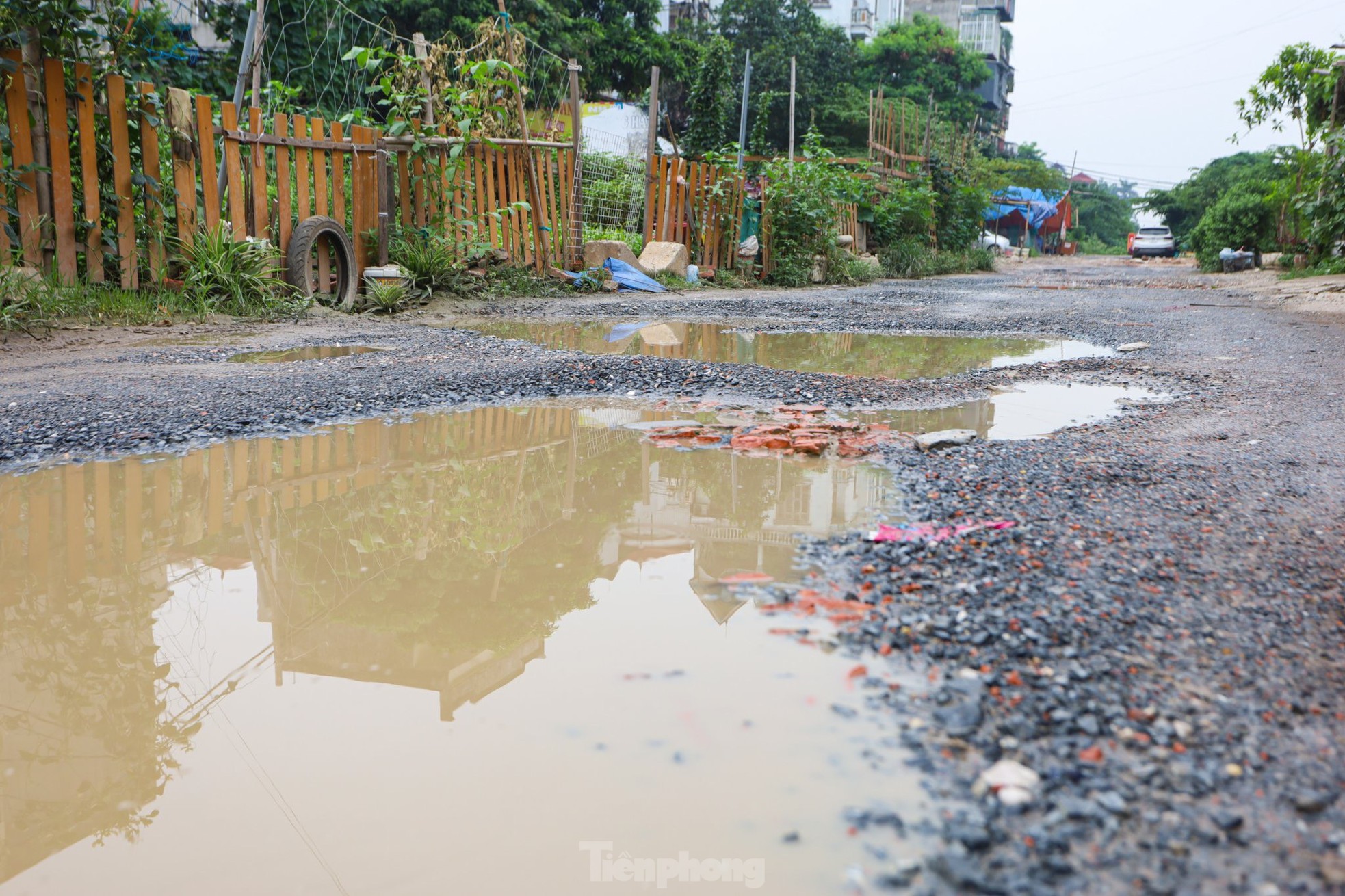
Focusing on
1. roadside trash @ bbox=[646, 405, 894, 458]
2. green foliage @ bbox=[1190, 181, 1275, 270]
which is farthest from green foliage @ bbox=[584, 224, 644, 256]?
green foliage @ bbox=[1190, 181, 1275, 270]

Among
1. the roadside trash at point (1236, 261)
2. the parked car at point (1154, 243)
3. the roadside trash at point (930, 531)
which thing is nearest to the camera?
the roadside trash at point (930, 531)

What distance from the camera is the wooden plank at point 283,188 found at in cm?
737

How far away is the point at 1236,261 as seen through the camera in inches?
716

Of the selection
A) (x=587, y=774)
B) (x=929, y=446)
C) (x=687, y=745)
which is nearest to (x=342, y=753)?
(x=587, y=774)

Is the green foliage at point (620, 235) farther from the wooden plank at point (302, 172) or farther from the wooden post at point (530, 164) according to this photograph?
the wooden plank at point (302, 172)

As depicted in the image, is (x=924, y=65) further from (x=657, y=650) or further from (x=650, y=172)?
(x=657, y=650)

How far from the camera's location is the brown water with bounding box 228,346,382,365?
16.8ft

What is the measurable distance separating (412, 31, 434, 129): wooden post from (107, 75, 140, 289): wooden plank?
2.68m

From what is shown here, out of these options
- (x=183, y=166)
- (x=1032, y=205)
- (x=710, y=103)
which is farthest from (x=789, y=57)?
(x=183, y=166)

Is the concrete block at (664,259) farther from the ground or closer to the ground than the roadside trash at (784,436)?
farther from the ground

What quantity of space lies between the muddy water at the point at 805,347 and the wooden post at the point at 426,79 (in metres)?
2.36

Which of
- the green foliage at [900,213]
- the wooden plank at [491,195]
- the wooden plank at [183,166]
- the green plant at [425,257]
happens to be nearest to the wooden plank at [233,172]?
the wooden plank at [183,166]

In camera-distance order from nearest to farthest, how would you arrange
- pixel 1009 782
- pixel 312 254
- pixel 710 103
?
1. pixel 1009 782
2. pixel 312 254
3. pixel 710 103

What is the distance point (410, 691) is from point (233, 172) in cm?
627
